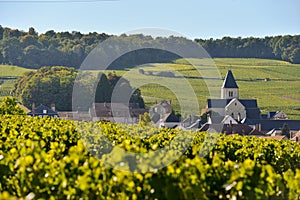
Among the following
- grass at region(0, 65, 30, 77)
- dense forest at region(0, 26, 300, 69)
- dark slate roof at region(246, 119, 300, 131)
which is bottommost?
dark slate roof at region(246, 119, 300, 131)

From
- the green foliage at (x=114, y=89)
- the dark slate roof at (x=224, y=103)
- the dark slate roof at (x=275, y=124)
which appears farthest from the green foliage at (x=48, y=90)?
the dark slate roof at (x=275, y=124)

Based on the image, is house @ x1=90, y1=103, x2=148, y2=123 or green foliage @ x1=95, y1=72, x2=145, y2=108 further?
green foliage @ x1=95, y1=72, x2=145, y2=108

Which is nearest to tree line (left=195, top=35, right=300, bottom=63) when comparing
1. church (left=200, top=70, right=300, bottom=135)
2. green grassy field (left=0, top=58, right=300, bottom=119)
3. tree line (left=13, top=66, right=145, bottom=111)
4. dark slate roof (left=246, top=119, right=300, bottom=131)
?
green grassy field (left=0, top=58, right=300, bottom=119)

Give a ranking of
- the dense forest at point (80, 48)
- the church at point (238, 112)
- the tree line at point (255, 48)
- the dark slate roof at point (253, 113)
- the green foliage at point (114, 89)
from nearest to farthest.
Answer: the green foliage at point (114, 89) < the church at point (238, 112) < the dark slate roof at point (253, 113) < the dense forest at point (80, 48) < the tree line at point (255, 48)

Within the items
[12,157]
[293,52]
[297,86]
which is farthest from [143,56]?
[12,157]

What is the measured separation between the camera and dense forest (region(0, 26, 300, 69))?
109 meters

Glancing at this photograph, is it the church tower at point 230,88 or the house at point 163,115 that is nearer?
the house at point 163,115

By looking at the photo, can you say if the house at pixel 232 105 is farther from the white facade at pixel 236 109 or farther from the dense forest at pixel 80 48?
the dense forest at pixel 80 48

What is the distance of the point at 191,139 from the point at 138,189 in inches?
311

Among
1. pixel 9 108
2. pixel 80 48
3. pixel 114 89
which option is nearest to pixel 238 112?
pixel 114 89

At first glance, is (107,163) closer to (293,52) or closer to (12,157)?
(12,157)

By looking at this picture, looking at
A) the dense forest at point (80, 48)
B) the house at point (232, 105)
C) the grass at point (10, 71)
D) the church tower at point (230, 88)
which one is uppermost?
the dense forest at point (80, 48)

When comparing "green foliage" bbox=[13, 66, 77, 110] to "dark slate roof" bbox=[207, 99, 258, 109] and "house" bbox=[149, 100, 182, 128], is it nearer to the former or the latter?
"house" bbox=[149, 100, 182, 128]

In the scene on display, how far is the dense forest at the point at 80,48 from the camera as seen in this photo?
10862 cm
